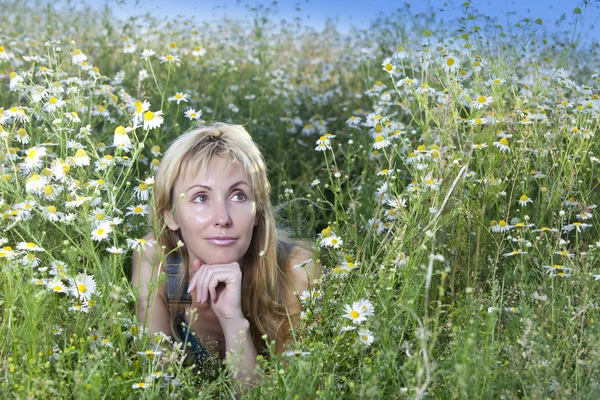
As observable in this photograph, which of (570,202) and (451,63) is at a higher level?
(451,63)

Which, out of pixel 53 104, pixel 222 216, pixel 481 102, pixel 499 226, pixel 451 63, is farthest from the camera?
pixel 451 63

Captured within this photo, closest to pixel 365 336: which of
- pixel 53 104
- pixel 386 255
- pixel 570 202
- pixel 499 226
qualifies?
pixel 386 255

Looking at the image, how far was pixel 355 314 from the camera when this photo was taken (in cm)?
254

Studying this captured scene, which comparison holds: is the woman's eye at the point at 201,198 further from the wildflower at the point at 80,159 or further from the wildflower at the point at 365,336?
the wildflower at the point at 365,336

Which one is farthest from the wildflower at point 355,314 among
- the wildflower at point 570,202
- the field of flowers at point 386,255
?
the wildflower at point 570,202

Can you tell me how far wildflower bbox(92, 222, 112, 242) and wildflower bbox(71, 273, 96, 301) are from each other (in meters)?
0.14

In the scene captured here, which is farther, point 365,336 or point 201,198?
point 201,198

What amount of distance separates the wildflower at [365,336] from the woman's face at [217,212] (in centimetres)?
67

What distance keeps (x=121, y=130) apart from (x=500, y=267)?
169 cm

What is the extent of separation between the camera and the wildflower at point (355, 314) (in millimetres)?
2504

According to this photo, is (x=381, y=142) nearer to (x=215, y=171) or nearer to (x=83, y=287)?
(x=215, y=171)

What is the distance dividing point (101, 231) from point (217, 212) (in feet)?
1.42

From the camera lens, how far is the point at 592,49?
621cm

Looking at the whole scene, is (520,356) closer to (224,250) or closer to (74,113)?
(224,250)
